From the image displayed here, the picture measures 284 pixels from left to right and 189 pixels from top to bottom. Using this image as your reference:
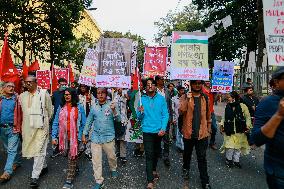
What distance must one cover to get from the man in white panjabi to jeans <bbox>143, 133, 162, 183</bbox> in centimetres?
177

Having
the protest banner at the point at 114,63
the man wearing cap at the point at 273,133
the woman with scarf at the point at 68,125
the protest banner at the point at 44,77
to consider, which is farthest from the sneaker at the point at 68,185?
the protest banner at the point at 44,77

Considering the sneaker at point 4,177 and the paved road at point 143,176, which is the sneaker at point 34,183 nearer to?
the paved road at point 143,176

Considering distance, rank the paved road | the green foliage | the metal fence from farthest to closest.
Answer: the green foliage, the metal fence, the paved road

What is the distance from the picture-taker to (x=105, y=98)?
730cm

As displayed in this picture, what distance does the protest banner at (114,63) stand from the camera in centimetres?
770

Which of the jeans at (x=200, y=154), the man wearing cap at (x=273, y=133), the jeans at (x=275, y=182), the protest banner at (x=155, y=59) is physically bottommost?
the jeans at (x=200, y=154)

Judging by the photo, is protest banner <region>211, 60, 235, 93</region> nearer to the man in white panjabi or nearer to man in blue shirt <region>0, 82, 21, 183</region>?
the man in white panjabi

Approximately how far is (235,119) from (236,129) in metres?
0.21

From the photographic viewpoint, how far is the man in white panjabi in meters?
7.31

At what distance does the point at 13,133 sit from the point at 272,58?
4767 mm

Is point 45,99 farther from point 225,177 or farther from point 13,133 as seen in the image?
point 225,177

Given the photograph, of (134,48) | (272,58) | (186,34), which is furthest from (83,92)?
(272,58)

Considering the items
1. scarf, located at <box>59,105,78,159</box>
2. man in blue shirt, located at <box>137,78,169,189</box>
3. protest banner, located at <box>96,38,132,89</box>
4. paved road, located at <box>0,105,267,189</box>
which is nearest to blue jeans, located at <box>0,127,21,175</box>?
paved road, located at <box>0,105,267,189</box>

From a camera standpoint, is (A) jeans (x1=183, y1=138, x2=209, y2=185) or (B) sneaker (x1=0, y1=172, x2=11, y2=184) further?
(B) sneaker (x1=0, y1=172, x2=11, y2=184)
